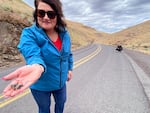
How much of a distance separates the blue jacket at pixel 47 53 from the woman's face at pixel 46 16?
0.08 meters

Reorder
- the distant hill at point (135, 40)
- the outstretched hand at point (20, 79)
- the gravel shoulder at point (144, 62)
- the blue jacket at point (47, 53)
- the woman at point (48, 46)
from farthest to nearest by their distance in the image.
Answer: the distant hill at point (135, 40) → the gravel shoulder at point (144, 62) → the woman at point (48, 46) → the blue jacket at point (47, 53) → the outstretched hand at point (20, 79)

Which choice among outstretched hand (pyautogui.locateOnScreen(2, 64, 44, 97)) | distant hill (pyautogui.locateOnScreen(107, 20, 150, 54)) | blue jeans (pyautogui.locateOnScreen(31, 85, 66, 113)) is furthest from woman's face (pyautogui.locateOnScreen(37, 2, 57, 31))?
distant hill (pyautogui.locateOnScreen(107, 20, 150, 54))

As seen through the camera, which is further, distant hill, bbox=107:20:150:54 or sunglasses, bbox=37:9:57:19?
distant hill, bbox=107:20:150:54

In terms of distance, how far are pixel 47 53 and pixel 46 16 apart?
415mm

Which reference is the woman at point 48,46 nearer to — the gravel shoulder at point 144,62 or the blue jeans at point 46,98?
the blue jeans at point 46,98

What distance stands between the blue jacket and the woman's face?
0.08m

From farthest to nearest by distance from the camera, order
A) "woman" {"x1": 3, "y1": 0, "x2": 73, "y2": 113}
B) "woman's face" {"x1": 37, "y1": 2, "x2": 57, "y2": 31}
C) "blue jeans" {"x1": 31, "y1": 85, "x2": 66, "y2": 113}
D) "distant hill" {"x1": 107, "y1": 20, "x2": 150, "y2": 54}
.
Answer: "distant hill" {"x1": 107, "y1": 20, "x2": 150, "y2": 54}, "blue jeans" {"x1": 31, "y1": 85, "x2": 66, "y2": 113}, "woman's face" {"x1": 37, "y1": 2, "x2": 57, "y2": 31}, "woman" {"x1": 3, "y1": 0, "x2": 73, "y2": 113}

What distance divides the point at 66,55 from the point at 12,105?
3.44 metres

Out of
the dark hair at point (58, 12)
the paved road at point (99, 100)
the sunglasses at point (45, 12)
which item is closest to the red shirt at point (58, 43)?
the dark hair at point (58, 12)

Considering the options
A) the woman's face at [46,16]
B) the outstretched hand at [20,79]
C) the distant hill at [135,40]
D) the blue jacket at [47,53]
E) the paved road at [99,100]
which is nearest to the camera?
the outstretched hand at [20,79]

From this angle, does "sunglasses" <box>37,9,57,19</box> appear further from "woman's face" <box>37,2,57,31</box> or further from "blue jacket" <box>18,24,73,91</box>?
"blue jacket" <box>18,24,73,91</box>

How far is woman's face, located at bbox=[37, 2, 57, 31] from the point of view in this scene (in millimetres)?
3043

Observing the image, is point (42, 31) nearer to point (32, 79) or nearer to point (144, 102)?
point (32, 79)

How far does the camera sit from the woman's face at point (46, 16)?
9.98 ft
